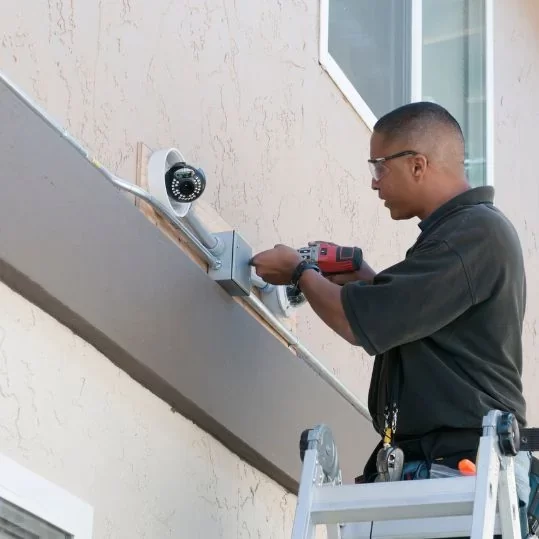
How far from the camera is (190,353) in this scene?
4355 millimetres

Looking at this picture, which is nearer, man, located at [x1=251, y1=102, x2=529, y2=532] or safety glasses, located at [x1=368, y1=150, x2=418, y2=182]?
man, located at [x1=251, y1=102, x2=529, y2=532]

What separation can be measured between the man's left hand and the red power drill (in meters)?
0.14

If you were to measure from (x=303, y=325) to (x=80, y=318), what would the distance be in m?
1.82

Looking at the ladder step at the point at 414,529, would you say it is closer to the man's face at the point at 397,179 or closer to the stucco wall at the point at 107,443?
the stucco wall at the point at 107,443

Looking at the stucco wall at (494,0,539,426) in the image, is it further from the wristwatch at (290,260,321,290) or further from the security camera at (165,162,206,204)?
the security camera at (165,162,206,204)

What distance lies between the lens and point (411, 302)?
4.01m

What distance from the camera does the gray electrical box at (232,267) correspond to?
4.65 m

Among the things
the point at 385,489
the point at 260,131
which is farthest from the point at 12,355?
the point at 260,131

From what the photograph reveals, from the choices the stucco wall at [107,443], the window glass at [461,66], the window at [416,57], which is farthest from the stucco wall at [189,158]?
the window glass at [461,66]

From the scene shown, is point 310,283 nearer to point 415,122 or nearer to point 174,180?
point 174,180

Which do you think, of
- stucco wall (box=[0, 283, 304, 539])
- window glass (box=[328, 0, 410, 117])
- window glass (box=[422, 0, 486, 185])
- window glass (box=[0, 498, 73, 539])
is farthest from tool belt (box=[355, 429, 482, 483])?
window glass (box=[422, 0, 486, 185])

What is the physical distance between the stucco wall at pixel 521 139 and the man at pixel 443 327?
4.47 m

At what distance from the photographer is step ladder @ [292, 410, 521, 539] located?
140 inches

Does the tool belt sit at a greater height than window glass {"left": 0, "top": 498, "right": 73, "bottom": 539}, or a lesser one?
greater
